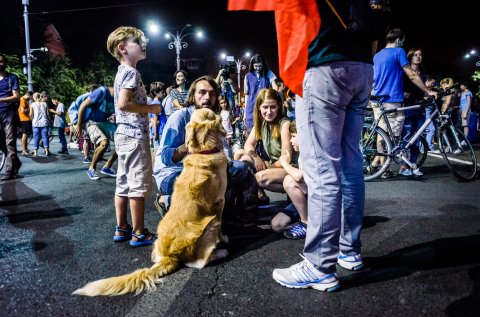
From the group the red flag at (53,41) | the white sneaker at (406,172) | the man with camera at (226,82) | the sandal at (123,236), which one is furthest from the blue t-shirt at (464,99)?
the red flag at (53,41)

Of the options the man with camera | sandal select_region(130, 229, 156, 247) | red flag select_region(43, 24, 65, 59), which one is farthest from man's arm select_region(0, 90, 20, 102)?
red flag select_region(43, 24, 65, 59)

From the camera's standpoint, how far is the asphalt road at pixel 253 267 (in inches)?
82.6

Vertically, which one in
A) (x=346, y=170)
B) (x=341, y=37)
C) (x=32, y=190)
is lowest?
(x=32, y=190)

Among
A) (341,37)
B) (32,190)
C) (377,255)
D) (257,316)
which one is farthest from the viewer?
(32,190)

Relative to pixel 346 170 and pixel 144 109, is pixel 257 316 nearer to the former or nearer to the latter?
pixel 346 170

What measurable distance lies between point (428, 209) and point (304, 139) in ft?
8.75

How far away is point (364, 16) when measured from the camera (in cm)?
213

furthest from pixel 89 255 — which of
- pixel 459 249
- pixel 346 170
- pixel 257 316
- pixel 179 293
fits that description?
pixel 459 249

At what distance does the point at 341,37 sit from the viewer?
217 cm

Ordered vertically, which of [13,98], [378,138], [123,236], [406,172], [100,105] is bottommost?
[123,236]

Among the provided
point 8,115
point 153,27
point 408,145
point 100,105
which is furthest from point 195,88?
point 153,27

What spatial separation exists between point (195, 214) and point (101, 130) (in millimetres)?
5370

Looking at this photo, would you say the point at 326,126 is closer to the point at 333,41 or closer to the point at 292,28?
→ the point at 333,41

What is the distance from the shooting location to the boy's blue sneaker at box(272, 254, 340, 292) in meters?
2.23
